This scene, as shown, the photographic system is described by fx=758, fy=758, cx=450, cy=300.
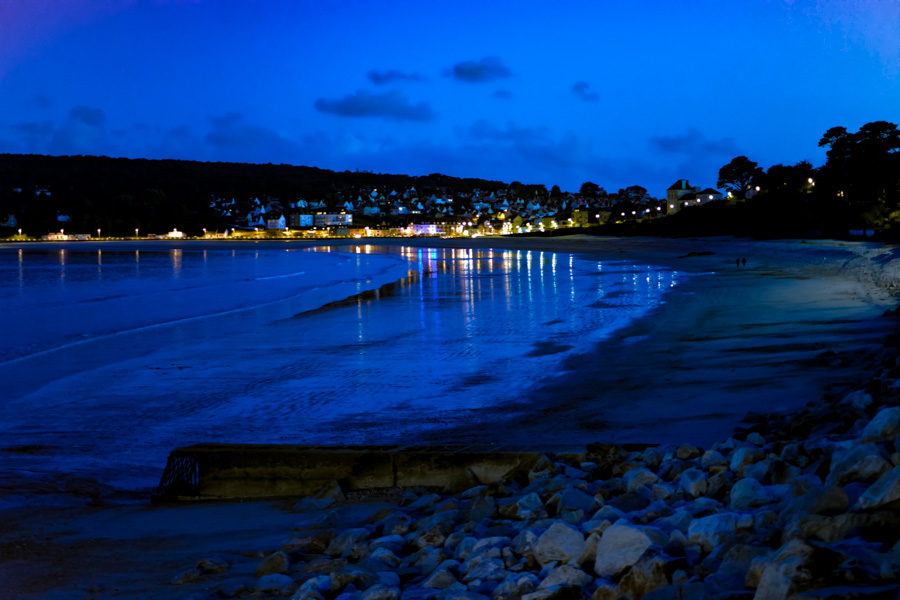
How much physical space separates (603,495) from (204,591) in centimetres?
225

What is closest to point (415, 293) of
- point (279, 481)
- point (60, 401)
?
point (60, 401)

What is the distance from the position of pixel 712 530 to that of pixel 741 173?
119m

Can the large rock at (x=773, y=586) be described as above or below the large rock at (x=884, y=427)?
below

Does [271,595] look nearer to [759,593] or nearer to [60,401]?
[759,593]

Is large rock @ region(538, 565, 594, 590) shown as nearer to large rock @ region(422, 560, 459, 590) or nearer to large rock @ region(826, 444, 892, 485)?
large rock @ region(422, 560, 459, 590)

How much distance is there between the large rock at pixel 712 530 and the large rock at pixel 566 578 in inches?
21.2

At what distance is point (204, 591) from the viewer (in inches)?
155

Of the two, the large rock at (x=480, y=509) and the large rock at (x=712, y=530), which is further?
the large rock at (x=480, y=509)

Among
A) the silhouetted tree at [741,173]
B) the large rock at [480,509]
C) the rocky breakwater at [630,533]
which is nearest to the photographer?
the rocky breakwater at [630,533]

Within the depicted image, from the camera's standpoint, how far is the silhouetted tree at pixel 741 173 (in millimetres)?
111812

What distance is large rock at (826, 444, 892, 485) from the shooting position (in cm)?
346

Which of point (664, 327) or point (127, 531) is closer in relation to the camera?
point (127, 531)

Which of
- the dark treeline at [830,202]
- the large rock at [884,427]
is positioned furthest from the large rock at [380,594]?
the dark treeline at [830,202]

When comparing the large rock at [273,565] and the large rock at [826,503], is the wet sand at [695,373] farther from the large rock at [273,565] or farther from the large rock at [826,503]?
the large rock at [826,503]
